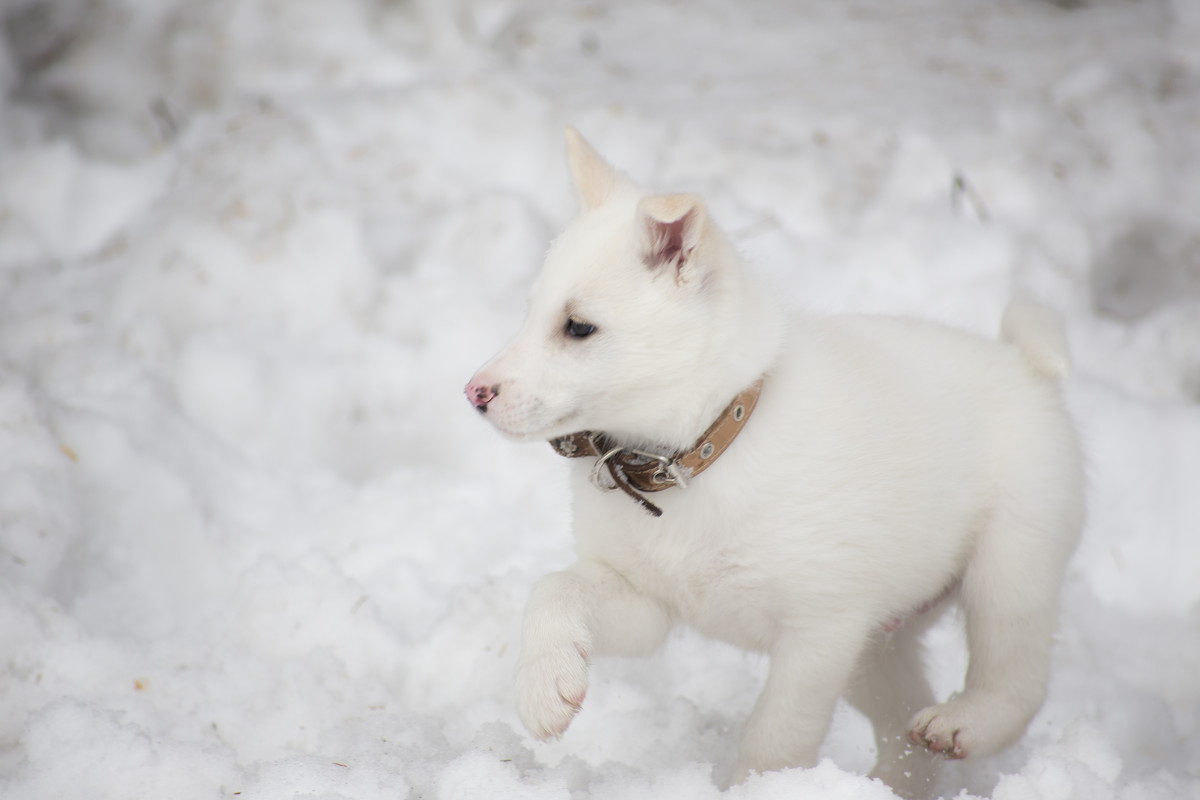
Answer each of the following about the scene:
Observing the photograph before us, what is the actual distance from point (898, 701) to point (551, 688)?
124 cm

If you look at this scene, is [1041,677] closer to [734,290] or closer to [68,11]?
[734,290]

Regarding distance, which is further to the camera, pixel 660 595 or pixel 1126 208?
pixel 1126 208

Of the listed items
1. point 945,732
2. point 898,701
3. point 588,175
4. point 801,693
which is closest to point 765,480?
point 801,693

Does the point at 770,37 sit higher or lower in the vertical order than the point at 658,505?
lower

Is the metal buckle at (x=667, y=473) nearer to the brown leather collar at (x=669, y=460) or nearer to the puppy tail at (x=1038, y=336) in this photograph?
the brown leather collar at (x=669, y=460)

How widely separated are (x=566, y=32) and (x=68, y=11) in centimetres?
259

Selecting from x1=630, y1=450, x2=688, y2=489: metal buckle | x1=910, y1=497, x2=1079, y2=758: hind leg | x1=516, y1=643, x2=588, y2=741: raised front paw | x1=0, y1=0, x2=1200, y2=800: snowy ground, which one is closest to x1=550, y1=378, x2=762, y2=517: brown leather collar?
x1=630, y1=450, x2=688, y2=489: metal buckle

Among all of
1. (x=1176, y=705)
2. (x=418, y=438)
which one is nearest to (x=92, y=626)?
(x=418, y=438)

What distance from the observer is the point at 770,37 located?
5.45m

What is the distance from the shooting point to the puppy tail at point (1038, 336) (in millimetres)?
2646

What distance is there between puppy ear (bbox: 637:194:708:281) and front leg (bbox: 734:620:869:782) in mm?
873

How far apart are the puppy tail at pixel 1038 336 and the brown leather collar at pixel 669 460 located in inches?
37.6

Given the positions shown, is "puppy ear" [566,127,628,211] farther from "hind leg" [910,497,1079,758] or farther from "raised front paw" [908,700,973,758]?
"raised front paw" [908,700,973,758]

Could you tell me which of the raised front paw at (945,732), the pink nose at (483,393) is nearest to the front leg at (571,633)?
the pink nose at (483,393)
